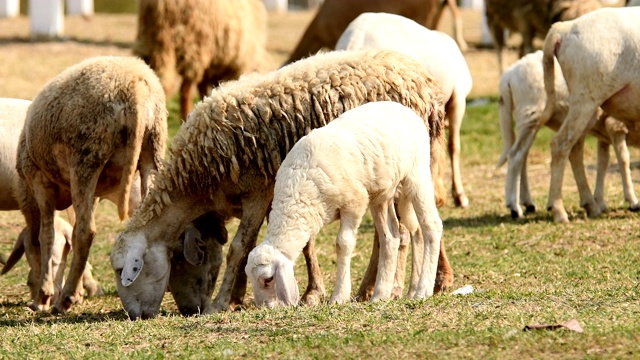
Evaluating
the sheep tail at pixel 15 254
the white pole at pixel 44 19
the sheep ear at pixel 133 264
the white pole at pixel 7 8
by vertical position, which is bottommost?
the white pole at pixel 7 8

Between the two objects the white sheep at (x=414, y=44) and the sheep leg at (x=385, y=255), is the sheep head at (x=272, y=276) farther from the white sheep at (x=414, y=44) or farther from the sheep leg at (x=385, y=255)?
the white sheep at (x=414, y=44)

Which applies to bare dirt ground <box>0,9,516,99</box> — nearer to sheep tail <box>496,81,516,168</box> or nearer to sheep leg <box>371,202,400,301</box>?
sheep tail <box>496,81,516,168</box>

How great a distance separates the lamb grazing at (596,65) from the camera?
10.5m

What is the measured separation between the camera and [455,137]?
12.5 metres

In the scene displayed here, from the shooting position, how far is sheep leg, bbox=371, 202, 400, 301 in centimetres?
780

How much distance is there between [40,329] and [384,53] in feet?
9.78


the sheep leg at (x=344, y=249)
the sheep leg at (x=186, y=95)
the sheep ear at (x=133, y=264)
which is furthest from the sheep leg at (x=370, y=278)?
the sheep leg at (x=186, y=95)

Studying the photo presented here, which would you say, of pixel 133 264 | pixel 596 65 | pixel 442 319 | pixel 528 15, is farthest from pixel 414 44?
pixel 528 15

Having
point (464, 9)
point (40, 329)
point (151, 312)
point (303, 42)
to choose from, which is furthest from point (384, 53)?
point (464, 9)

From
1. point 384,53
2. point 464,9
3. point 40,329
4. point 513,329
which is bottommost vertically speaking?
point 464,9

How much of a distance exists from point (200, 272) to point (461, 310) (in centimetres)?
230

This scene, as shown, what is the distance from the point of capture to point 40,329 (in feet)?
24.0

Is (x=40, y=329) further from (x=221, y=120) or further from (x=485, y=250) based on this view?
(x=485, y=250)

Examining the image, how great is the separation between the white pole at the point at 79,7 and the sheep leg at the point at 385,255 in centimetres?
1990
